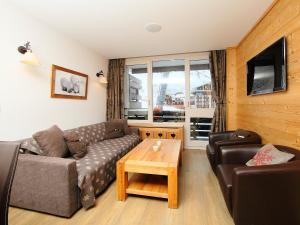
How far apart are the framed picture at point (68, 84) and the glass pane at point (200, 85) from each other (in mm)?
2491

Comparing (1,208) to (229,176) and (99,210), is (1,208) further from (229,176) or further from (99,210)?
(229,176)

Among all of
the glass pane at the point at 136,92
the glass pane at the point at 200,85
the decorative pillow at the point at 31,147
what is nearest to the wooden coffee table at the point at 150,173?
the decorative pillow at the point at 31,147

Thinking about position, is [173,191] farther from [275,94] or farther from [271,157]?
[275,94]

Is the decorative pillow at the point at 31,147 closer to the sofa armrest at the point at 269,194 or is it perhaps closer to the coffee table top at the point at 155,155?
the coffee table top at the point at 155,155

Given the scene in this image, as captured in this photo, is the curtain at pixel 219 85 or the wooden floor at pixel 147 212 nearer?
the wooden floor at pixel 147 212

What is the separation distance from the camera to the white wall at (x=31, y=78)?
6.89 feet

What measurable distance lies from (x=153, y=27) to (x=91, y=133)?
7.14 feet

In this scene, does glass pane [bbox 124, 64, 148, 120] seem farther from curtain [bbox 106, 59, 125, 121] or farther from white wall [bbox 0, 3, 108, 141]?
white wall [bbox 0, 3, 108, 141]

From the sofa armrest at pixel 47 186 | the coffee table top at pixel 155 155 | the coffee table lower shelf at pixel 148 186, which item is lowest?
the coffee table lower shelf at pixel 148 186

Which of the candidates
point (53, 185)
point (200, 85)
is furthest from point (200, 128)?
point (53, 185)

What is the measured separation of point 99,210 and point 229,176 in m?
1.40

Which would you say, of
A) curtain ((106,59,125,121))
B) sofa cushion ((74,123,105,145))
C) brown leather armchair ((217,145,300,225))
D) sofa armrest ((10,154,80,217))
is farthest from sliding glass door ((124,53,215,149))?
sofa armrest ((10,154,80,217))

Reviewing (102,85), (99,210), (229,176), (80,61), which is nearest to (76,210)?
(99,210)

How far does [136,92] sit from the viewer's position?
15.5 feet
